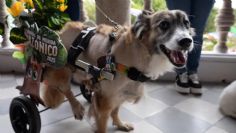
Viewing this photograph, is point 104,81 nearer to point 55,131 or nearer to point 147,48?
point 147,48

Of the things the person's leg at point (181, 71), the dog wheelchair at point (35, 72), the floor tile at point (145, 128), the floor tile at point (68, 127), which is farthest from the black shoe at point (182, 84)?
the dog wheelchair at point (35, 72)

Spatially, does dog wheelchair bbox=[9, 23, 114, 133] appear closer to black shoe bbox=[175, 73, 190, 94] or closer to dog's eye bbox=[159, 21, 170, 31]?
dog's eye bbox=[159, 21, 170, 31]

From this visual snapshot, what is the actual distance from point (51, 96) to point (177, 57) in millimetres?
865

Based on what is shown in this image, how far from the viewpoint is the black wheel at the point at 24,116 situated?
1485mm

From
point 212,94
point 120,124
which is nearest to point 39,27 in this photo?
point 120,124

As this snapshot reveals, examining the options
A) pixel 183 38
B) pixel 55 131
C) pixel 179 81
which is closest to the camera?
pixel 183 38

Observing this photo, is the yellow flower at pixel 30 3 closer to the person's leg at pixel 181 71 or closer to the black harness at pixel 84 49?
the black harness at pixel 84 49

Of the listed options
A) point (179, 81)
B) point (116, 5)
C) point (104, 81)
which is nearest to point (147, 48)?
point (104, 81)

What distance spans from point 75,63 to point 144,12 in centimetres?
43

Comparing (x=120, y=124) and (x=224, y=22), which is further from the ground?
(x=224, y=22)

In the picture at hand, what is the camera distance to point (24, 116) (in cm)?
159

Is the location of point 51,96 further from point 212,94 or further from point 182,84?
point 212,94

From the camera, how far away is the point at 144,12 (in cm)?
135

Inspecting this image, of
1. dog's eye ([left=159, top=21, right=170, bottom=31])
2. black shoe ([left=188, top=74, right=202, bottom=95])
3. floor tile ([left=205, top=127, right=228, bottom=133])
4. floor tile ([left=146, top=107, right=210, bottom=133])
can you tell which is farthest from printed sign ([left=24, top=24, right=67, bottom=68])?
black shoe ([left=188, top=74, right=202, bottom=95])
